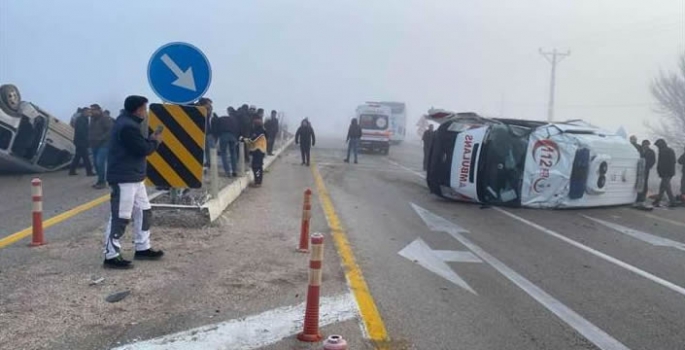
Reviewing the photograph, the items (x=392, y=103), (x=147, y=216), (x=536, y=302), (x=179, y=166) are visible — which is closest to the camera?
(x=536, y=302)

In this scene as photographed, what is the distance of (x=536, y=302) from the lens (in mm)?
6434

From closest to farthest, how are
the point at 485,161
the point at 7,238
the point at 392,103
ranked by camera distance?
the point at 7,238, the point at 485,161, the point at 392,103

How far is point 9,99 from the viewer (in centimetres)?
1504

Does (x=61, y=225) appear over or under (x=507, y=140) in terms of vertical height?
under

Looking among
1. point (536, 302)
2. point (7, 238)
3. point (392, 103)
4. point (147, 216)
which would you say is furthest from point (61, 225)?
point (392, 103)

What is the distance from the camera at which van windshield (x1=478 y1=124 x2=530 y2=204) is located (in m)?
13.5

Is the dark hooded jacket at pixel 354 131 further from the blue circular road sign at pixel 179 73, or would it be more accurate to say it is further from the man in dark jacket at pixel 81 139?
the blue circular road sign at pixel 179 73

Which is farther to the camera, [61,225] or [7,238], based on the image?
[61,225]

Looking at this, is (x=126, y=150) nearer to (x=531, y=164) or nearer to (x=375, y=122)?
(x=531, y=164)

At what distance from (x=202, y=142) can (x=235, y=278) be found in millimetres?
2777

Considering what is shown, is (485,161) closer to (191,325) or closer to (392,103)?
(191,325)

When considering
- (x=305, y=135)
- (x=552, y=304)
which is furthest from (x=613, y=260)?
(x=305, y=135)

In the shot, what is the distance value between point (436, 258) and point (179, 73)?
4.12 metres

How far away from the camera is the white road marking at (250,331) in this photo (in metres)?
4.78
